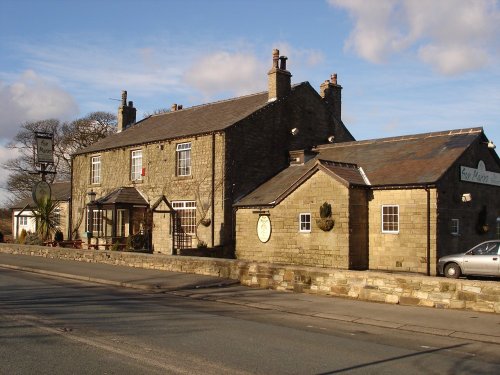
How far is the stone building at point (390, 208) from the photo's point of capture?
21.3 m

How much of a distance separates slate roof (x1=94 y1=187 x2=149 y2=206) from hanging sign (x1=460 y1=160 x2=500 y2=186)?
57.9ft

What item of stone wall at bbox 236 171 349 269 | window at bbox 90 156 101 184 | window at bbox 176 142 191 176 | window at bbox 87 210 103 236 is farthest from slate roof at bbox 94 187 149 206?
stone wall at bbox 236 171 349 269

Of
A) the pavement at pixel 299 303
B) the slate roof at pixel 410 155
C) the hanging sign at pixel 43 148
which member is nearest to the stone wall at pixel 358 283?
the pavement at pixel 299 303

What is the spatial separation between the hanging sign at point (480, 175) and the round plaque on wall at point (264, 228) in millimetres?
8724

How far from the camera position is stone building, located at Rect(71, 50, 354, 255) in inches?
1100

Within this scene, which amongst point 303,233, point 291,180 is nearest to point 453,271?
point 303,233

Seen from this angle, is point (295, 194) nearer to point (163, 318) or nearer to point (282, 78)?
point (282, 78)

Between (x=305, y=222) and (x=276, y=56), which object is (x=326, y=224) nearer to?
(x=305, y=222)

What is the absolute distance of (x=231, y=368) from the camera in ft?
23.2

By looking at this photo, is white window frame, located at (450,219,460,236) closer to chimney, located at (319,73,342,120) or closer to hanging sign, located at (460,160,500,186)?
hanging sign, located at (460,160,500,186)

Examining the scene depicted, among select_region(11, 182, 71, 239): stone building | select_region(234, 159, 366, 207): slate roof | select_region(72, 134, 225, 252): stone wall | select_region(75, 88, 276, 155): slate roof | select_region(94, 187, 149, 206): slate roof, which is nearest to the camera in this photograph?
select_region(234, 159, 366, 207): slate roof

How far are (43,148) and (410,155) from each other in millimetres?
21717

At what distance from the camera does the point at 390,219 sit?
872 inches

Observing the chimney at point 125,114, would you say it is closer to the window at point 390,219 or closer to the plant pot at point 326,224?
the plant pot at point 326,224
